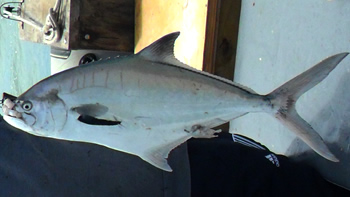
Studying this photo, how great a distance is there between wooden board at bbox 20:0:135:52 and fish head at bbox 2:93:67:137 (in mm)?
1170

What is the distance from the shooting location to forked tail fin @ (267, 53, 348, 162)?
0.59 m

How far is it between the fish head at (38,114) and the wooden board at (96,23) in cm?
117

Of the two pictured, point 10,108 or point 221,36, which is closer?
point 10,108

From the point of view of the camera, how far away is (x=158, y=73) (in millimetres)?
537

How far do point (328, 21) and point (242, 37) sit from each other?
0.44 m

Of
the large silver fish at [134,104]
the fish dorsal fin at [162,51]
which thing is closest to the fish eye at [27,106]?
the large silver fish at [134,104]

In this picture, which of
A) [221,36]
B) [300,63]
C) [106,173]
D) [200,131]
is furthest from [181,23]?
[200,131]

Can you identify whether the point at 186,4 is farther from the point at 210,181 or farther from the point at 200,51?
the point at 210,181

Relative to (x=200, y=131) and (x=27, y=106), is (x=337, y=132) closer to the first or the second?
(x=200, y=131)

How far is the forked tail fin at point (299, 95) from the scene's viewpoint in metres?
0.59

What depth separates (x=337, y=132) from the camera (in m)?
0.95

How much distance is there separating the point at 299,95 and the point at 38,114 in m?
0.37

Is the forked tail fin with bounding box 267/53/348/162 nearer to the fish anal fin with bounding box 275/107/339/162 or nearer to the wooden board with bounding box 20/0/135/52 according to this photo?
the fish anal fin with bounding box 275/107/339/162

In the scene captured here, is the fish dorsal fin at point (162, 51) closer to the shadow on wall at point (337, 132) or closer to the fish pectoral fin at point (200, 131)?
the fish pectoral fin at point (200, 131)
